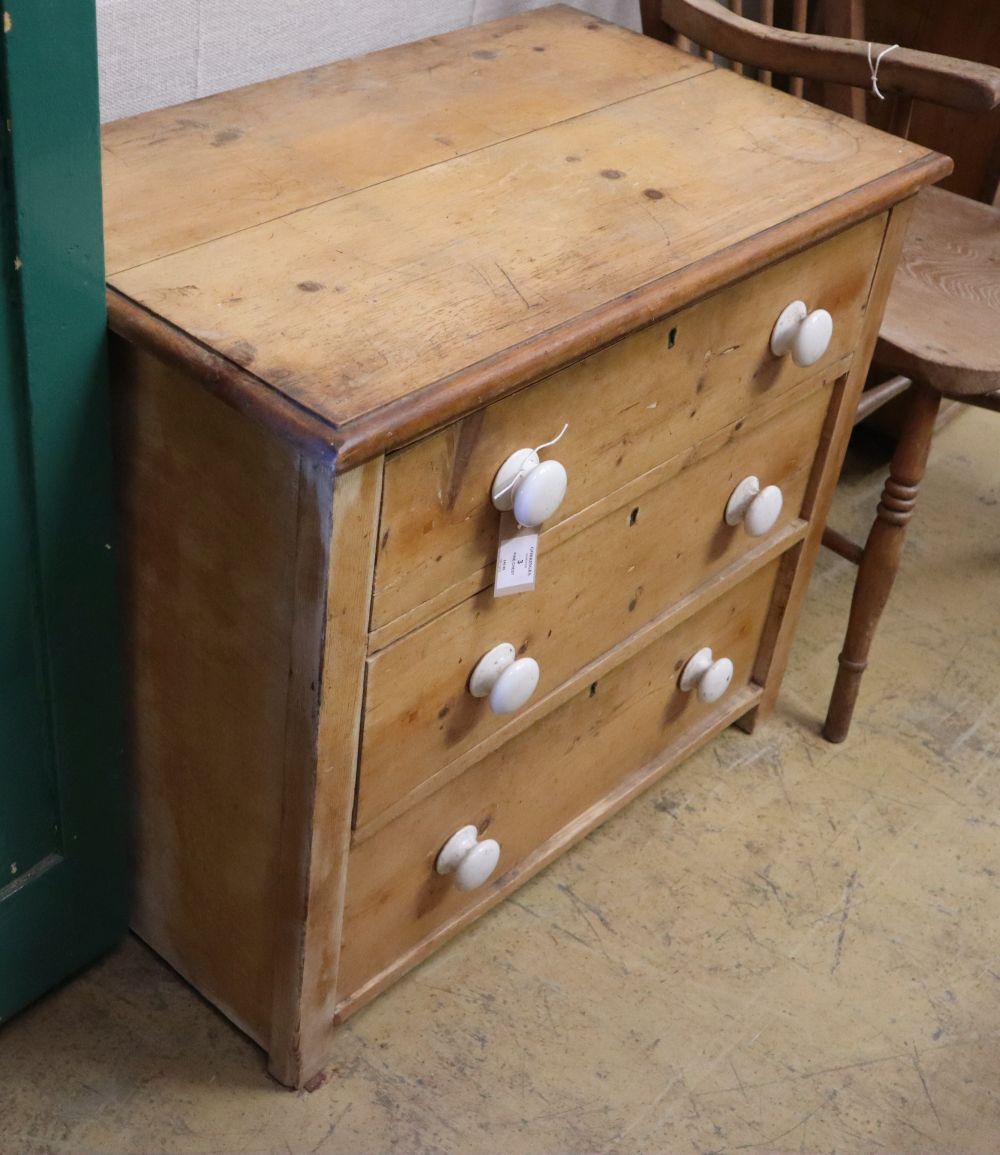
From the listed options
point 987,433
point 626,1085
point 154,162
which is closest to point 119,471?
point 154,162

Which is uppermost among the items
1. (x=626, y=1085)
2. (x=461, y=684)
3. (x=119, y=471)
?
(x=119, y=471)

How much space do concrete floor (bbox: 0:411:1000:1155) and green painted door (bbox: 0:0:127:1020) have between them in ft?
0.50

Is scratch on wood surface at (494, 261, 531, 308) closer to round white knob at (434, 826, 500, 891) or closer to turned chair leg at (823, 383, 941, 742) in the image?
round white knob at (434, 826, 500, 891)

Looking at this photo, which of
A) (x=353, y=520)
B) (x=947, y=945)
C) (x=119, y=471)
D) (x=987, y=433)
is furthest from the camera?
(x=987, y=433)

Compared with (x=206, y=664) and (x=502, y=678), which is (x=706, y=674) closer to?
(x=502, y=678)

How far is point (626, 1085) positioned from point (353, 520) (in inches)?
30.2

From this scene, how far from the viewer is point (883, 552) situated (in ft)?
6.04

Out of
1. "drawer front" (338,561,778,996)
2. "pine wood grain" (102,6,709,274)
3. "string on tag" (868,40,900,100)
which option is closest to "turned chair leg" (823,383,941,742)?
"drawer front" (338,561,778,996)

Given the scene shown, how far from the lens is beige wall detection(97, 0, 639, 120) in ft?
4.79

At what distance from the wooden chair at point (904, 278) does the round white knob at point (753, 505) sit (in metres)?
0.23

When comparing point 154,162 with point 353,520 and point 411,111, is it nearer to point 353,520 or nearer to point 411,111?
point 411,111

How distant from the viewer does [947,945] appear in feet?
5.62

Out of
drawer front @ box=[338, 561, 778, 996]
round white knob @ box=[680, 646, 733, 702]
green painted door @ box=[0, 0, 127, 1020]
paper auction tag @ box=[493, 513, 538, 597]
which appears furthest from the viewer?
round white knob @ box=[680, 646, 733, 702]

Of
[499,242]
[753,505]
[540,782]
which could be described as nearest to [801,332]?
[753,505]
